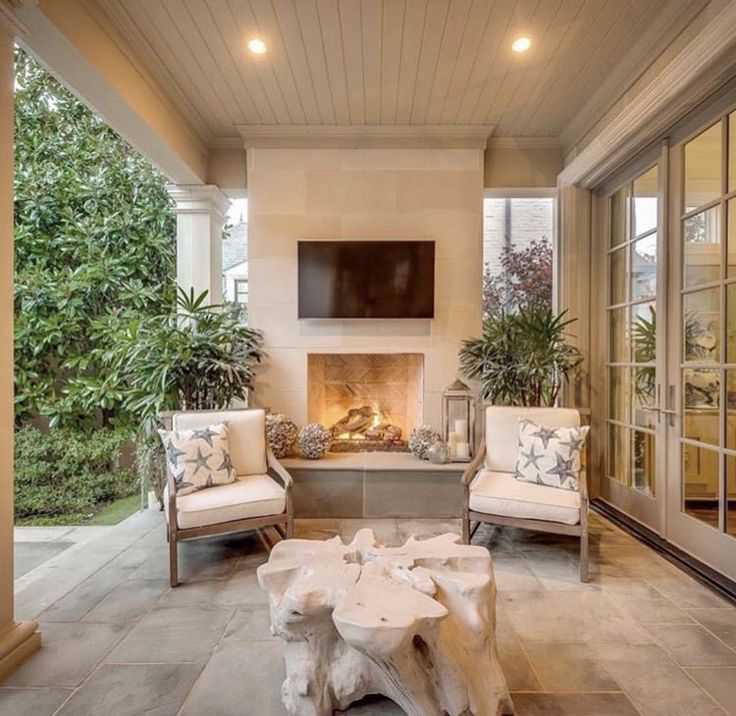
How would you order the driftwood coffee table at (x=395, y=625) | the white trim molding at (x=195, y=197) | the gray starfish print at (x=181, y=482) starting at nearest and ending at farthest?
the driftwood coffee table at (x=395, y=625) → the gray starfish print at (x=181, y=482) → the white trim molding at (x=195, y=197)

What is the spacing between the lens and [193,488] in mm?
3031

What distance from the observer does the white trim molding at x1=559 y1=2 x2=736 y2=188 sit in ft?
7.98

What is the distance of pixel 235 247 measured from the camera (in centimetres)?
760

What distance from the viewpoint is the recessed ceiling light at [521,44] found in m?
3.09

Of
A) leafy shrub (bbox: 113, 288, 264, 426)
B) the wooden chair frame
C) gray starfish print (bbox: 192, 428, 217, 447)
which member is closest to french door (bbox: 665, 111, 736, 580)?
the wooden chair frame

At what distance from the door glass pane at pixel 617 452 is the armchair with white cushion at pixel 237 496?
256 centimetres

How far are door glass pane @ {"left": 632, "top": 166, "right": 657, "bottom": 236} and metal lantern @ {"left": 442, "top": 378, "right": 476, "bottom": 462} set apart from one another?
1751 mm

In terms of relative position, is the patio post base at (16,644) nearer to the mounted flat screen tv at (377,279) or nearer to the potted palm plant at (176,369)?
the potted palm plant at (176,369)

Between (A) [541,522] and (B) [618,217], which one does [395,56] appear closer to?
(B) [618,217]

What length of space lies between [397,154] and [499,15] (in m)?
1.67

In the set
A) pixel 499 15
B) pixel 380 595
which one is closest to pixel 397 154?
pixel 499 15

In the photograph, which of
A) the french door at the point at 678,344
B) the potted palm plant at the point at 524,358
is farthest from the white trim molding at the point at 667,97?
the potted palm plant at the point at 524,358

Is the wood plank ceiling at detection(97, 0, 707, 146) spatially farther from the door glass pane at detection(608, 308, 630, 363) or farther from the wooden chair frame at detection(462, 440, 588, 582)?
the wooden chair frame at detection(462, 440, 588, 582)

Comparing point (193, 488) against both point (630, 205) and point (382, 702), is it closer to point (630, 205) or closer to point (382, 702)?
point (382, 702)
